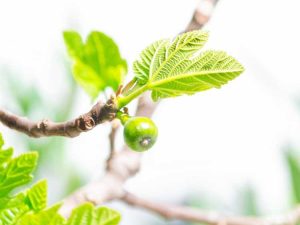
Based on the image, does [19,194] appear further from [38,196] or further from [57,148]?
[57,148]

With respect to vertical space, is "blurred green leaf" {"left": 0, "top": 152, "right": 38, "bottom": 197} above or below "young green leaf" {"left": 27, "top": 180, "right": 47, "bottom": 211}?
above

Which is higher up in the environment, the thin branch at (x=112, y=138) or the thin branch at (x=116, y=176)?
the thin branch at (x=112, y=138)

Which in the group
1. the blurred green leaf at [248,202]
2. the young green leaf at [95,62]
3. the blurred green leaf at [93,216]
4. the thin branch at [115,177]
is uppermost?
the young green leaf at [95,62]

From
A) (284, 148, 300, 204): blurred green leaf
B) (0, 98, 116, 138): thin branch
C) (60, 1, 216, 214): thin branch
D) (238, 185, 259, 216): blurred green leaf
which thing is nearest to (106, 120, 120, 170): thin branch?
(60, 1, 216, 214): thin branch

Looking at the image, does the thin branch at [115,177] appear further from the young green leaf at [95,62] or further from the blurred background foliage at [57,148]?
the blurred background foliage at [57,148]

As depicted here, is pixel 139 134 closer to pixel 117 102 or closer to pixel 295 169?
pixel 117 102

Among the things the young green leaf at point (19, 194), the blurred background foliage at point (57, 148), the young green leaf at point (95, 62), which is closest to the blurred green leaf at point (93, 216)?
the young green leaf at point (19, 194)

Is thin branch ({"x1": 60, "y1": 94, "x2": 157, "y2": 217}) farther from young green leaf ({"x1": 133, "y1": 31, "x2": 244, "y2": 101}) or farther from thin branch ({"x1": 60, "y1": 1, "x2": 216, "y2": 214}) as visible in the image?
young green leaf ({"x1": 133, "y1": 31, "x2": 244, "y2": 101})

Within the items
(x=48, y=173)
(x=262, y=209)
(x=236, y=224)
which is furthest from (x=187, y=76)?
(x=262, y=209)
